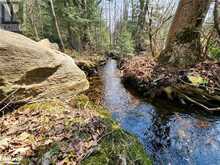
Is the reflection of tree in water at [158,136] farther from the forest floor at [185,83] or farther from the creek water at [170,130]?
the forest floor at [185,83]

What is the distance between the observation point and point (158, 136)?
4430 mm

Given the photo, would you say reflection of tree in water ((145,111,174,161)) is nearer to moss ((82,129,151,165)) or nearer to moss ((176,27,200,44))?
moss ((82,129,151,165))

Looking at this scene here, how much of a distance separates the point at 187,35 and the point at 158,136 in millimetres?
4866

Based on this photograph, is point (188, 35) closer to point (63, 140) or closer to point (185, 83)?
point (185, 83)

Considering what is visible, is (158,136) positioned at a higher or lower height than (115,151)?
lower

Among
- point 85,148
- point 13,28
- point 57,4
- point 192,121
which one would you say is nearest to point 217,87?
point 192,121

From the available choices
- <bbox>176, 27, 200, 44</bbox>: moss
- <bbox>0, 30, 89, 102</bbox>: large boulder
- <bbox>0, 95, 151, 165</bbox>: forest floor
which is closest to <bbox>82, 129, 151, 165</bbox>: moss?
<bbox>0, 95, 151, 165</bbox>: forest floor

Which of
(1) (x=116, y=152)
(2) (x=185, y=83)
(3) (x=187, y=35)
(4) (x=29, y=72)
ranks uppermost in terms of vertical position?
(3) (x=187, y=35)

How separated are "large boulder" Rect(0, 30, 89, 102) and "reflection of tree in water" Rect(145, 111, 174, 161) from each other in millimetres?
2030

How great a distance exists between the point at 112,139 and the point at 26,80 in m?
2.26

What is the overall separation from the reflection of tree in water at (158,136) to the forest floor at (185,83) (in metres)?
0.84

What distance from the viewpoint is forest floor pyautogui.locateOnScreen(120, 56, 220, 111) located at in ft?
19.1

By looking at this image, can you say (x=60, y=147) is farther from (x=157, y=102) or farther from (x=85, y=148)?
(x=157, y=102)

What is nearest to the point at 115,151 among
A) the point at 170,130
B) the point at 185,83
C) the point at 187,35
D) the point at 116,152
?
the point at 116,152
